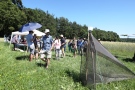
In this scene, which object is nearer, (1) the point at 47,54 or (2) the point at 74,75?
(2) the point at 74,75

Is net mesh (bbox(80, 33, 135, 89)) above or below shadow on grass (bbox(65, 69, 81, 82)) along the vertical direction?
above

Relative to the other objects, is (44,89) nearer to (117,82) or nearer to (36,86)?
(36,86)

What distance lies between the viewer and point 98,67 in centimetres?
835

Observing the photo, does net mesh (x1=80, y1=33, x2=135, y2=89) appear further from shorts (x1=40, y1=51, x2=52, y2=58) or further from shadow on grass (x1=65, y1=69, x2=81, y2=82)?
shorts (x1=40, y1=51, x2=52, y2=58)

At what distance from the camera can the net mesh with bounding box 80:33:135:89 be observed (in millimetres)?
7773

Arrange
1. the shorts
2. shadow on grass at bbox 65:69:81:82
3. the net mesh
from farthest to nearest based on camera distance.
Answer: the shorts → shadow on grass at bbox 65:69:81:82 → the net mesh

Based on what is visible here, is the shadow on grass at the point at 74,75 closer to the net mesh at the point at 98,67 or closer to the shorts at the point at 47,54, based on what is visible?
the net mesh at the point at 98,67

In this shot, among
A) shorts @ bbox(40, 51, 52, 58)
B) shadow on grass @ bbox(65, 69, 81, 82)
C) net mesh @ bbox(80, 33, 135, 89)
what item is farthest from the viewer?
shorts @ bbox(40, 51, 52, 58)

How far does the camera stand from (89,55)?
813 cm

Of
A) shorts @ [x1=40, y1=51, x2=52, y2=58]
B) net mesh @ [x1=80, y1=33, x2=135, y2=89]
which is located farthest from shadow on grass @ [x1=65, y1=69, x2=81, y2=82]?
shorts @ [x1=40, y1=51, x2=52, y2=58]

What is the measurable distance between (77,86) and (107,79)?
1.26m

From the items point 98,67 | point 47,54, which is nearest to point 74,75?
point 98,67

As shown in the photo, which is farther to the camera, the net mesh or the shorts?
the shorts

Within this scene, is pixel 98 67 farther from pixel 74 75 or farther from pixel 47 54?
pixel 47 54
